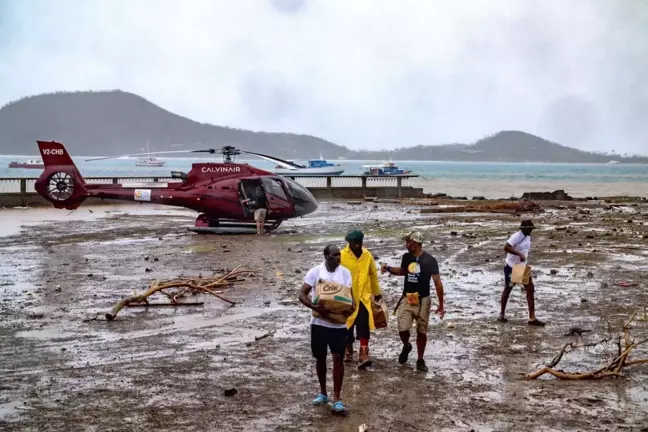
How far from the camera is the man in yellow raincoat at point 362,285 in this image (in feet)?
28.0

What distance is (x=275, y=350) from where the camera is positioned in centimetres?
949

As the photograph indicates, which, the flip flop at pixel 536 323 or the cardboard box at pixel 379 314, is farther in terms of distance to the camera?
the flip flop at pixel 536 323

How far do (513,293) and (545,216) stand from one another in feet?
55.8

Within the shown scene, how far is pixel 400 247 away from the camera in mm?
19672

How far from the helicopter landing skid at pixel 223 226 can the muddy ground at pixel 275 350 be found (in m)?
3.91

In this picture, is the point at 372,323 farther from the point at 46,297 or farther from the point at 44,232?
the point at 44,232

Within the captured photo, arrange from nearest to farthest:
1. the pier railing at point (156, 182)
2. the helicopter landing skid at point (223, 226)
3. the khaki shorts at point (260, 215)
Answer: the khaki shorts at point (260, 215)
the helicopter landing skid at point (223, 226)
the pier railing at point (156, 182)

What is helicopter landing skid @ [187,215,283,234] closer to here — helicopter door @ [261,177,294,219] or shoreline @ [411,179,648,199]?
helicopter door @ [261,177,294,219]

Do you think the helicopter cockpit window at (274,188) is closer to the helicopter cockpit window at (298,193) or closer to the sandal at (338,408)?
the helicopter cockpit window at (298,193)

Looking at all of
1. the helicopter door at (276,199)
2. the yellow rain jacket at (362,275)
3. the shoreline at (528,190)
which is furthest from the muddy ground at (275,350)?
the shoreline at (528,190)

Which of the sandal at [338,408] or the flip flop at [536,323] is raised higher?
the flip flop at [536,323]

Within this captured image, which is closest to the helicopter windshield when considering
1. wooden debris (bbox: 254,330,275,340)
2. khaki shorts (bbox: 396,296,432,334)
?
wooden debris (bbox: 254,330,275,340)

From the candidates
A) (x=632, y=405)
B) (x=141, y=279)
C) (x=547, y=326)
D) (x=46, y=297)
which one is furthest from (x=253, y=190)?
(x=632, y=405)

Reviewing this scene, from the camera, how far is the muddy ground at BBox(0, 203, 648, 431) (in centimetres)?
712
